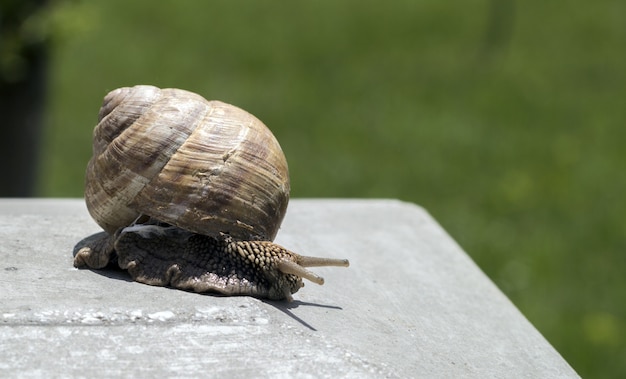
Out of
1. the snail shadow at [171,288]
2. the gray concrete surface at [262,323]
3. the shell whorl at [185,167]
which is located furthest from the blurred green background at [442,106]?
the snail shadow at [171,288]

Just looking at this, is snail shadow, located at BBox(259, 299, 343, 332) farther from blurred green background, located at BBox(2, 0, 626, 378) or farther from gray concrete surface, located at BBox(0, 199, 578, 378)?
blurred green background, located at BBox(2, 0, 626, 378)

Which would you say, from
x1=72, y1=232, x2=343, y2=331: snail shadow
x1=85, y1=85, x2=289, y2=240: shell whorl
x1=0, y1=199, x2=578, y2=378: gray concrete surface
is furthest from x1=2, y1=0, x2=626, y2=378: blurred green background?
x1=72, y1=232, x2=343, y2=331: snail shadow

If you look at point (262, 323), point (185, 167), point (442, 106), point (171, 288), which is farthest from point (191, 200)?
point (442, 106)

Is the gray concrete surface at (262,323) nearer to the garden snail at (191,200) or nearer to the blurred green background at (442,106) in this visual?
the garden snail at (191,200)

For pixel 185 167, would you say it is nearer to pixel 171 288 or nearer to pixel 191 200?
pixel 191 200

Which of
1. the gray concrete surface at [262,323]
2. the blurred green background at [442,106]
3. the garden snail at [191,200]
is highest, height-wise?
the garden snail at [191,200]

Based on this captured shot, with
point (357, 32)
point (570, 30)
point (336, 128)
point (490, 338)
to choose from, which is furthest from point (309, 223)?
point (570, 30)

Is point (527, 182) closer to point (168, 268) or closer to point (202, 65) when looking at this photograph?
point (202, 65)
